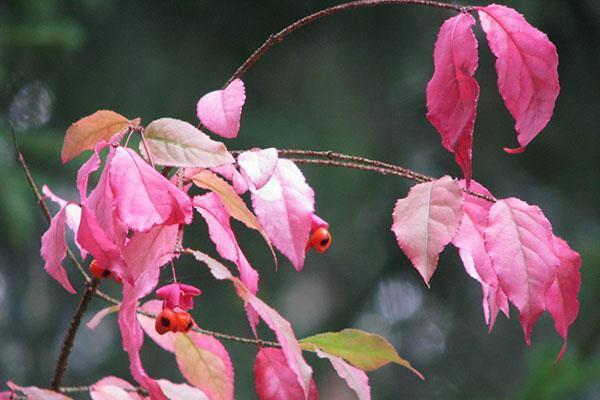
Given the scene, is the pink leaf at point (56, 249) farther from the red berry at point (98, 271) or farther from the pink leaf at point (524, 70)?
the pink leaf at point (524, 70)

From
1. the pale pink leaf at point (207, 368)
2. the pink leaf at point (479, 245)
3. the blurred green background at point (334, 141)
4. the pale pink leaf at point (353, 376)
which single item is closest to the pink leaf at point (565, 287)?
the pink leaf at point (479, 245)

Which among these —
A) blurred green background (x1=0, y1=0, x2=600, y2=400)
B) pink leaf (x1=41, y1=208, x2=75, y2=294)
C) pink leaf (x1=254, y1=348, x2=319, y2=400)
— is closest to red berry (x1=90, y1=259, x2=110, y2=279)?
pink leaf (x1=41, y1=208, x2=75, y2=294)

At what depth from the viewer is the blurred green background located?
3.76m

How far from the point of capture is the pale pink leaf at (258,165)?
56 cm

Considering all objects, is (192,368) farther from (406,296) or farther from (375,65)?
(406,296)

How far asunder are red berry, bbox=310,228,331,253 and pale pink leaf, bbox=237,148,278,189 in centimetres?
13

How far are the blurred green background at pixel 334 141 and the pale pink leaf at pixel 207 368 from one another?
2818 millimetres

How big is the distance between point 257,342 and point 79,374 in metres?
3.74

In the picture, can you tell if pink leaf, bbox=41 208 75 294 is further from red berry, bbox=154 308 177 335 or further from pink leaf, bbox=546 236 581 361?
pink leaf, bbox=546 236 581 361

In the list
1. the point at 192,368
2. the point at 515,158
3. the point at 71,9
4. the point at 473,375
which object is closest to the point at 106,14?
the point at 71,9

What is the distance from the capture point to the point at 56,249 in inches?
23.6

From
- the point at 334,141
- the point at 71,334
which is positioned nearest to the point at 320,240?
the point at 71,334

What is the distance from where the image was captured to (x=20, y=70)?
338 centimetres

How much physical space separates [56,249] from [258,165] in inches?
5.6
